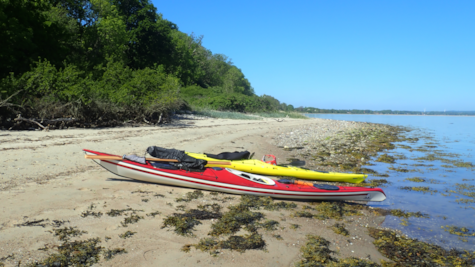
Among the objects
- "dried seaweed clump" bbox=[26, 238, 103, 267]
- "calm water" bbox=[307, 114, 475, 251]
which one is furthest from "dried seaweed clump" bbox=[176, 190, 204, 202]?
"calm water" bbox=[307, 114, 475, 251]

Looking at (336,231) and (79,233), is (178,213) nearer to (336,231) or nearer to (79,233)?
(79,233)

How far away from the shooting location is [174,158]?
22.1 ft

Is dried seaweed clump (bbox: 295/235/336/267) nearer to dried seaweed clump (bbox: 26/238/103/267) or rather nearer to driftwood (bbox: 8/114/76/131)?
dried seaweed clump (bbox: 26/238/103/267)

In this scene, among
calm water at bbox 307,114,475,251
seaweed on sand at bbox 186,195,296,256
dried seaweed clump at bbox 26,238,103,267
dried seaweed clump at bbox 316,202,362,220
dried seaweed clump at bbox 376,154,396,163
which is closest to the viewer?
dried seaweed clump at bbox 26,238,103,267

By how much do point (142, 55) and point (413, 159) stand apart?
86.2 ft

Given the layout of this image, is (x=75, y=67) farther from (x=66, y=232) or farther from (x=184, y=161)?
(x=66, y=232)

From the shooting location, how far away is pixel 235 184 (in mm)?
6250

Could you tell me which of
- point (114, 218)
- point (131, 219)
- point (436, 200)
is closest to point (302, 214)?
point (131, 219)

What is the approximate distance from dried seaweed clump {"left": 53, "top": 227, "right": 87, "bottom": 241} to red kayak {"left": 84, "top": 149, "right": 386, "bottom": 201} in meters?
2.30

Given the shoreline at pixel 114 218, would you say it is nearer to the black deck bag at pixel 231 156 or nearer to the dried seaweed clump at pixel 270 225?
the dried seaweed clump at pixel 270 225

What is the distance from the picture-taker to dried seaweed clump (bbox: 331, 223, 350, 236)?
484cm

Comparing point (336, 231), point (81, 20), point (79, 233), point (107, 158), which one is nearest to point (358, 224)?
point (336, 231)

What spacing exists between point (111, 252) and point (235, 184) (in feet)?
9.97

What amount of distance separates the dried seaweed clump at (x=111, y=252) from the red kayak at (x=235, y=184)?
2.66 metres
